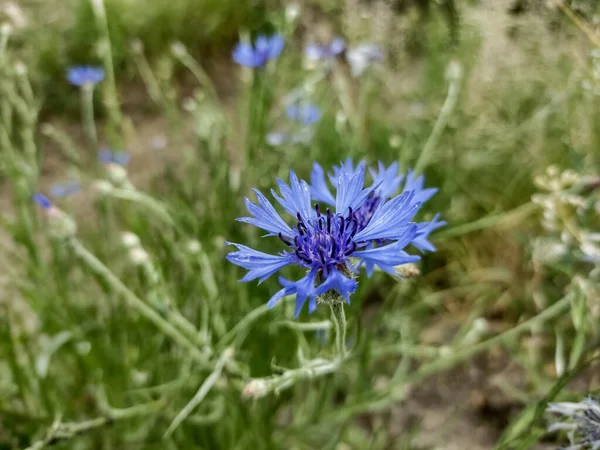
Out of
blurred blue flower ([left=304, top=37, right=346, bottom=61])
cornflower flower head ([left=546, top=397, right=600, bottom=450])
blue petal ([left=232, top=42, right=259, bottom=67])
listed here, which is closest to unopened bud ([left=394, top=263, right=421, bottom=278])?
cornflower flower head ([left=546, top=397, right=600, bottom=450])

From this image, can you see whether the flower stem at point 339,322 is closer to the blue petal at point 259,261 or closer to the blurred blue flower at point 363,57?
the blue petal at point 259,261

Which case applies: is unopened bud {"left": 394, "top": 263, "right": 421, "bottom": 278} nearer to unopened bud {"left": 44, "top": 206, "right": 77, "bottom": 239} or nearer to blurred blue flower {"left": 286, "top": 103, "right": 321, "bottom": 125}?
unopened bud {"left": 44, "top": 206, "right": 77, "bottom": 239}

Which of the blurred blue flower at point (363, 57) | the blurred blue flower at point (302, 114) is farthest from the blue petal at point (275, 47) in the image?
the blurred blue flower at point (363, 57)

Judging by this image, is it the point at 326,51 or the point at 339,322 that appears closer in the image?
the point at 339,322

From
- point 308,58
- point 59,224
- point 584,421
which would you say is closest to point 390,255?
point 584,421

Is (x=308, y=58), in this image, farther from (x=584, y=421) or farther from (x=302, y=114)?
(x=584, y=421)

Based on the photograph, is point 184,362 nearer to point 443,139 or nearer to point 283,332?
point 283,332
